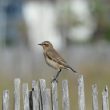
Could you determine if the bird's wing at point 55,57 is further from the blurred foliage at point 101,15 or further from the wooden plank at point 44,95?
the blurred foliage at point 101,15

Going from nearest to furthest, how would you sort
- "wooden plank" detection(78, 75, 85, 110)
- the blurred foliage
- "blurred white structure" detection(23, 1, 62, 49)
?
"wooden plank" detection(78, 75, 85, 110), "blurred white structure" detection(23, 1, 62, 49), the blurred foliage

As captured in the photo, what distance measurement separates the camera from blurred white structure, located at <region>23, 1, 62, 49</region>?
1646 inches

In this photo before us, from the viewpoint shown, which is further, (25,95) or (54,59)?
(54,59)

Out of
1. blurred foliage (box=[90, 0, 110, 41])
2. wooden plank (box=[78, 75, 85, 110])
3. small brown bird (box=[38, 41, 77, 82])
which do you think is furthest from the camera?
blurred foliage (box=[90, 0, 110, 41])

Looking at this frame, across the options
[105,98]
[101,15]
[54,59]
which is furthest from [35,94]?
[101,15]

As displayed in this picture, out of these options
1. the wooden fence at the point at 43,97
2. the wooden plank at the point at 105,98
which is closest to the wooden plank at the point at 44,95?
the wooden fence at the point at 43,97

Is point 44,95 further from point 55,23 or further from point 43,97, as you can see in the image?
point 55,23

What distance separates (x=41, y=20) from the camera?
42719 mm

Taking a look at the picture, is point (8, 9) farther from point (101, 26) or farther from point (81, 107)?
point (81, 107)

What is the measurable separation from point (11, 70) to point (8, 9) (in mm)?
19369

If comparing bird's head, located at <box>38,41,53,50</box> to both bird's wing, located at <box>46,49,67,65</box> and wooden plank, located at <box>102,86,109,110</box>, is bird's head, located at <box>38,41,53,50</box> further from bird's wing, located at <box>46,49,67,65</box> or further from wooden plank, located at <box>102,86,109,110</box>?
wooden plank, located at <box>102,86,109,110</box>

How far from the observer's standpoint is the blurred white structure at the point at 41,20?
4181cm

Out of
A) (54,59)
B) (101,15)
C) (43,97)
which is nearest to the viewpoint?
(43,97)

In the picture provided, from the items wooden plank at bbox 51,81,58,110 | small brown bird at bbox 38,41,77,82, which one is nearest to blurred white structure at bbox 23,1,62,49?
small brown bird at bbox 38,41,77,82
